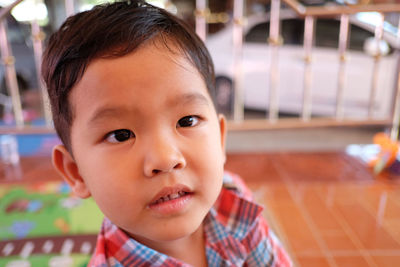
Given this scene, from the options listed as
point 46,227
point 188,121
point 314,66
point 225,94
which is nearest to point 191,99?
point 188,121

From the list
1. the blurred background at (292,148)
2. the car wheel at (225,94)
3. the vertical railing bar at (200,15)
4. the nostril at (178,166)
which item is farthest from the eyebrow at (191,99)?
the car wheel at (225,94)

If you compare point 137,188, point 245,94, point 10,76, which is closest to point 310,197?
point 137,188

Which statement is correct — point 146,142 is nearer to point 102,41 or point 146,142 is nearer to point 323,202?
point 102,41

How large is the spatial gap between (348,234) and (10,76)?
2.09 m

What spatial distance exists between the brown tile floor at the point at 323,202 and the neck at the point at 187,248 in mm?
574

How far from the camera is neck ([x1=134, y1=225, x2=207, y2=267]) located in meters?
0.77

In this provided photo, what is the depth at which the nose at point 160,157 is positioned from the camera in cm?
56

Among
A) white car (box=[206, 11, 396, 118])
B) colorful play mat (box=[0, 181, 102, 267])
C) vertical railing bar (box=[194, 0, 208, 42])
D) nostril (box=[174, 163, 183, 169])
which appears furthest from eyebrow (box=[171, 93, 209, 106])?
white car (box=[206, 11, 396, 118])

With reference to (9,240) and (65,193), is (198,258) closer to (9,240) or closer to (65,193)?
(9,240)

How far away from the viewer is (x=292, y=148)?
2512 millimetres

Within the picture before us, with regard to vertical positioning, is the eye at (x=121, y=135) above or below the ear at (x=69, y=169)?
above

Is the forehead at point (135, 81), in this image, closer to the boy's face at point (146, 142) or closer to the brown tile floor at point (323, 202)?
the boy's face at point (146, 142)

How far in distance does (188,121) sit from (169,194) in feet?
0.47

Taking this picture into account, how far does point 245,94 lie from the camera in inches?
152
